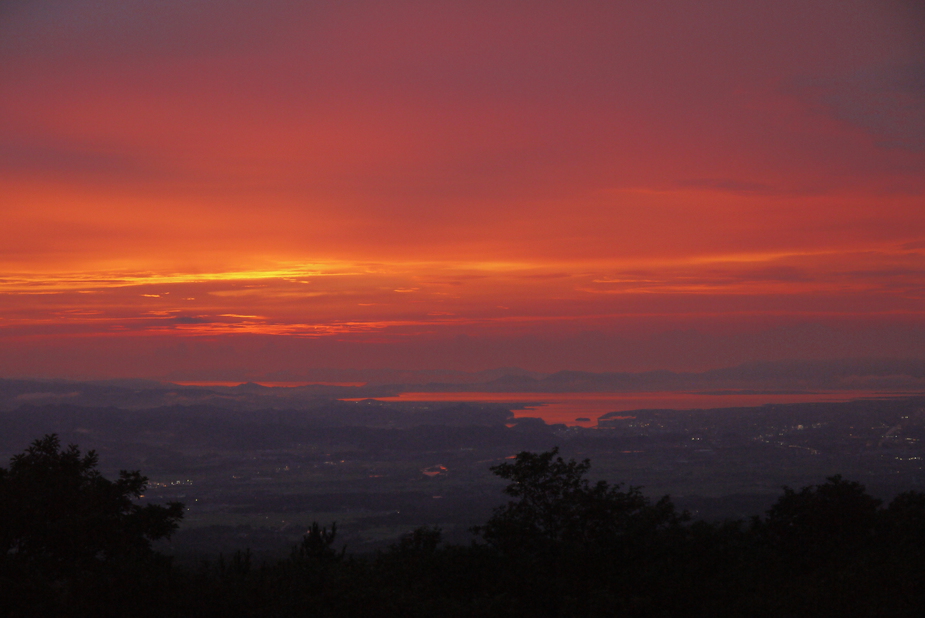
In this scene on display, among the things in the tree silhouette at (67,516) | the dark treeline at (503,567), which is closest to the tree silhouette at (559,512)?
the dark treeline at (503,567)

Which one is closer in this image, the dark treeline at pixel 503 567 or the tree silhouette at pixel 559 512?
the dark treeline at pixel 503 567

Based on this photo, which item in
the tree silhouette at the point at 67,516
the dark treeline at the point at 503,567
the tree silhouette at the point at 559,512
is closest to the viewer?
the dark treeline at the point at 503,567

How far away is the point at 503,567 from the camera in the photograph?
2472 cm

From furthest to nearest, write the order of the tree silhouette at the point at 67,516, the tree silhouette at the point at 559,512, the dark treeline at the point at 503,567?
1. the tree silhouette at the point at 559,512
2. the tree silhouette at the point at 67,516
3. the dark treeline at the point at 503,567

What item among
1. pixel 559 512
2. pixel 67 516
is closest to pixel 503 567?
pixel 559 512

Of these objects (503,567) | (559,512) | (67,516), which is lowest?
(503,567)

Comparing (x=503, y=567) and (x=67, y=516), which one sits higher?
(x=67, y=516)

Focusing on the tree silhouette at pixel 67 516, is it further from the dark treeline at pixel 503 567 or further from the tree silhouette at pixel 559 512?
the tree silhouette at pixel 559 512

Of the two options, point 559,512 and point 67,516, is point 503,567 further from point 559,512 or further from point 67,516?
point 67,516

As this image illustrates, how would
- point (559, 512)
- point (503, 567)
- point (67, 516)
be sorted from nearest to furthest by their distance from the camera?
point (67, 516) → point (503, 567) → point (559, 512)

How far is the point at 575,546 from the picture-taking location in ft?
82.2

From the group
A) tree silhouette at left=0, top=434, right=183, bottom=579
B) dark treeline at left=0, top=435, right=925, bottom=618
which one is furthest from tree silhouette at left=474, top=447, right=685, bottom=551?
tree silhouette at left=0, top=434, right=183, bottom=579

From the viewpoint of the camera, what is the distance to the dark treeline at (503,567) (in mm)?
19219

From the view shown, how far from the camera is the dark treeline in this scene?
19219 mm
